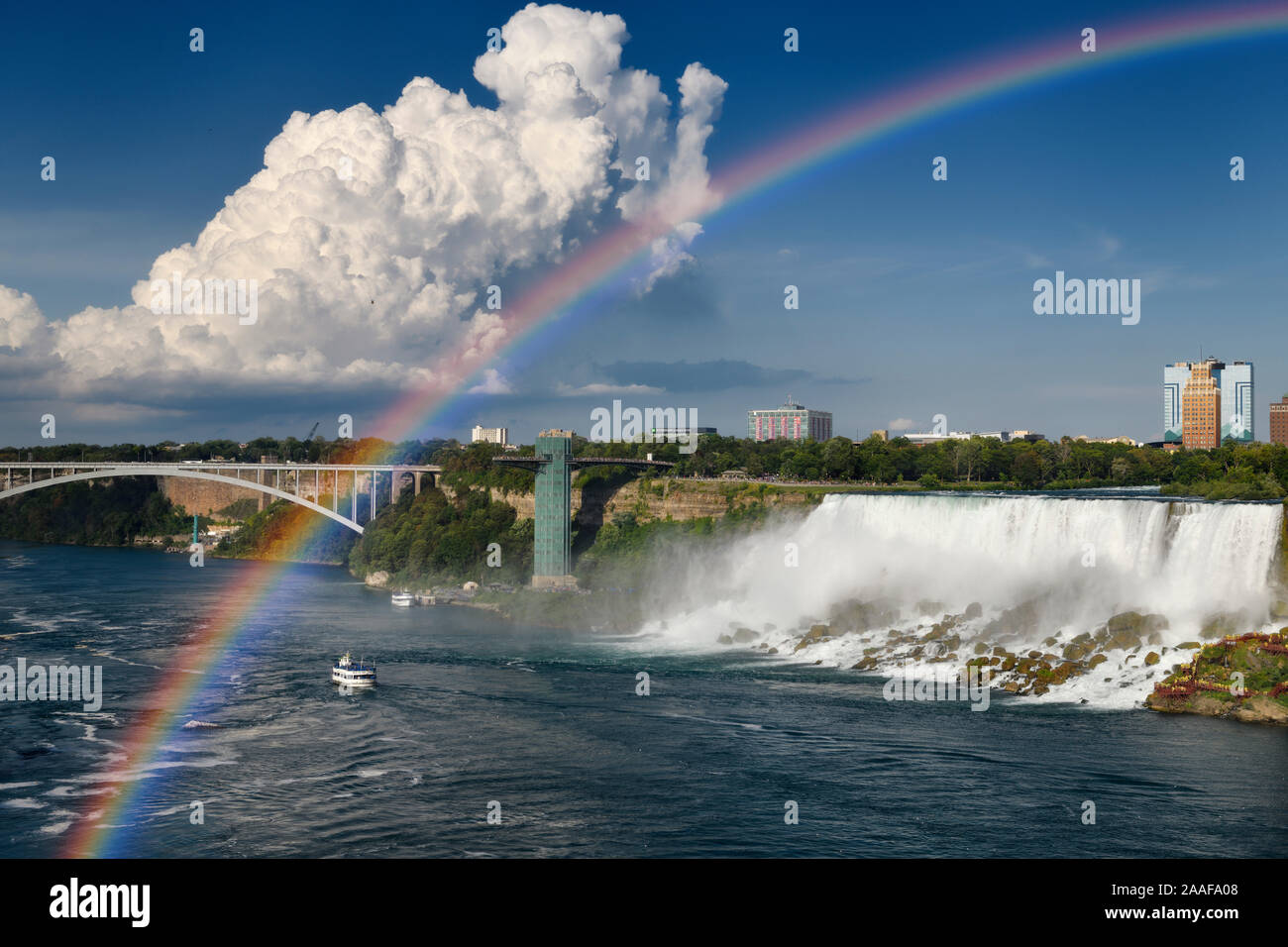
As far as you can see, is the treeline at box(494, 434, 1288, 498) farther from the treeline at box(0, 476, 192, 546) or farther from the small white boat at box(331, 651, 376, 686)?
the treeline at box(0, 476, 192, 546)

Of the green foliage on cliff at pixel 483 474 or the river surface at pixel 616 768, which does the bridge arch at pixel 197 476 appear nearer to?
the green foliage on cliff at pixel 483 474

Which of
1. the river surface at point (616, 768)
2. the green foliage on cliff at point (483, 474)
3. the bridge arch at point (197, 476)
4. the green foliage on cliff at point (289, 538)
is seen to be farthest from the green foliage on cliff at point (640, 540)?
the green foliage on cliff at point (289, 538)

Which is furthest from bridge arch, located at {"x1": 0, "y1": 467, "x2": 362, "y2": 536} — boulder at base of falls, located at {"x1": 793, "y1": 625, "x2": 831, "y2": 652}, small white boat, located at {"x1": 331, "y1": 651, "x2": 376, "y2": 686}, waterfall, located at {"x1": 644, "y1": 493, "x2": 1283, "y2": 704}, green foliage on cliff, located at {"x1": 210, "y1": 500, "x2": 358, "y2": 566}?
small white boat, located at {"x1": 331, "y1": 651, "x2": 376, "y2": 686}

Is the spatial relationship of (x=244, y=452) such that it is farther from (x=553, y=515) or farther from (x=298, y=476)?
(x=553, y=515)

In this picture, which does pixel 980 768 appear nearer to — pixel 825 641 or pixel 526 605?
pixel 825 641

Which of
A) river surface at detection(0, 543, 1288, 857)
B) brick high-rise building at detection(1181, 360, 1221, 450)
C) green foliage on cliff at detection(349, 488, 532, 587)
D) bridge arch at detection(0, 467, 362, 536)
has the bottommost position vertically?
river surface at detection(0, 543, 1288, 857)
